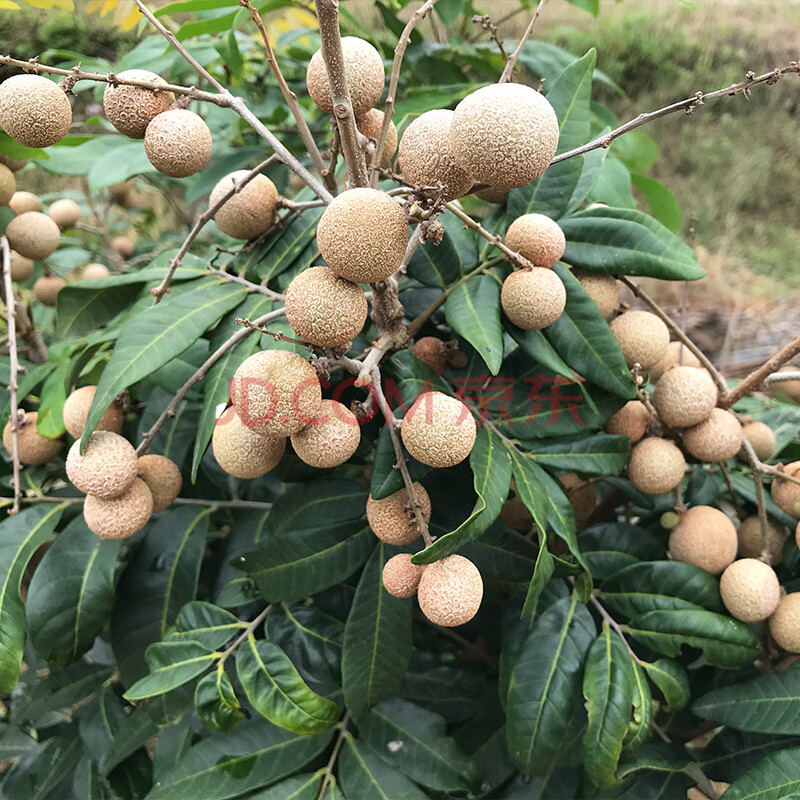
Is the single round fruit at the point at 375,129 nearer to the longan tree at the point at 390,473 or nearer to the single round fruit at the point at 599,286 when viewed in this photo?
the longan tree at the point at 390,473

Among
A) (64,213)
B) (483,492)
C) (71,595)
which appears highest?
(483,492)

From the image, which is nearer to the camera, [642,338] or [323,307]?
[323,307]

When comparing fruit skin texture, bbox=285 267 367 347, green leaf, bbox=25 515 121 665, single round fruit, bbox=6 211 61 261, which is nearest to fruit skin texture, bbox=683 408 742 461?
fruit skin texture, bbox=285 267 367 347

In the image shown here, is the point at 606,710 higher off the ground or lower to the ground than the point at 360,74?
lower

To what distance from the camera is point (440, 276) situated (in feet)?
2.28

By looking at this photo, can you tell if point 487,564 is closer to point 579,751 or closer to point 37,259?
point 579,751

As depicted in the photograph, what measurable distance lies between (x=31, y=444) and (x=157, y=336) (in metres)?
0.32

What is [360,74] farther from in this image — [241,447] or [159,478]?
[159,478]

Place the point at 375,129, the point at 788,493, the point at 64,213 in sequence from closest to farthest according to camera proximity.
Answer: the point at 375,129
the point at 788,493
the point at 64,213

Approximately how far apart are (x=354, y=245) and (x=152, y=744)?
1.46 meters

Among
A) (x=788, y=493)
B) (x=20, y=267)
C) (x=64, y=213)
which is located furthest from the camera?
(x=64, y=213)

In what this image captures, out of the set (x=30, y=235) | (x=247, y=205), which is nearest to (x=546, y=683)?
(x=247, y=205)

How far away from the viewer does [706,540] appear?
2.53 ft

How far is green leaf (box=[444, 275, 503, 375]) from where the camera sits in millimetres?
570
